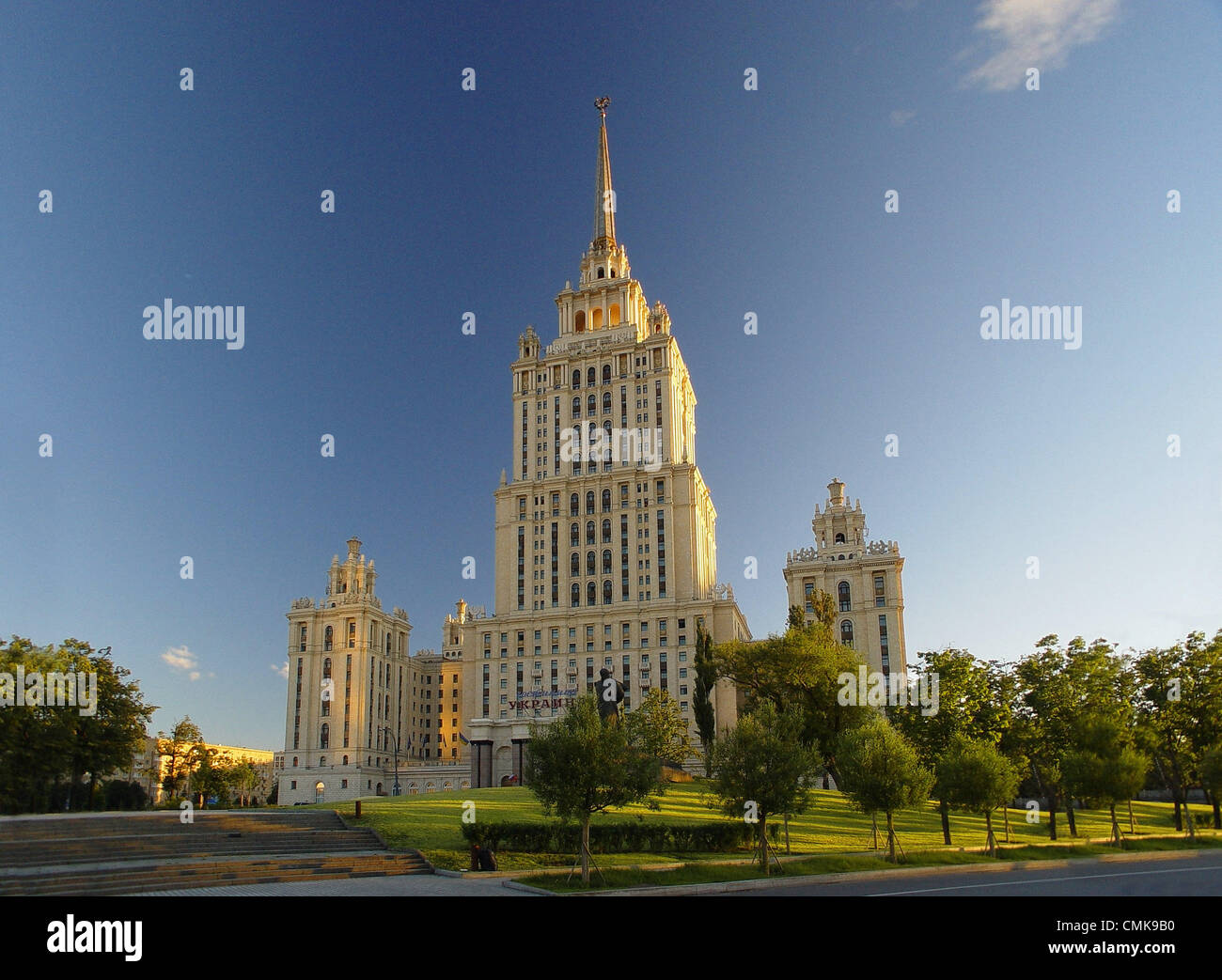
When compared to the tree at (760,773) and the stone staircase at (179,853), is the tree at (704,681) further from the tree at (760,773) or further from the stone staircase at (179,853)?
the stone staircase at (179,853)

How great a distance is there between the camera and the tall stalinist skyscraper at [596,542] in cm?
12238

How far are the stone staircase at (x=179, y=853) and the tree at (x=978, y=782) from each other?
2739 cm

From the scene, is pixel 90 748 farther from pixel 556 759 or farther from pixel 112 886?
pixel 556 759

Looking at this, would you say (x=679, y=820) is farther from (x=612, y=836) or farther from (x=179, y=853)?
(x=179, y=853)

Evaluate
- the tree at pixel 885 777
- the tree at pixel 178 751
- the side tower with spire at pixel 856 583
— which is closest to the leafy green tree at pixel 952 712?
the tree at pixel 885 777

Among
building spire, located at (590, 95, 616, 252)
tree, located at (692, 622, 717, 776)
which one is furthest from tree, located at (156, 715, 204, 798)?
building spire, located at (590, 95, 616, 252)

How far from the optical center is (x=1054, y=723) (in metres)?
60.6

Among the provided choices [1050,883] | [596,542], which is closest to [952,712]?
[1050,883]

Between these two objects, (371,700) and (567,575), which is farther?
(371,700)

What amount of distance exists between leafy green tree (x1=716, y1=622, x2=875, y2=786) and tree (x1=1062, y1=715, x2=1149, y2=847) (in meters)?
13.2

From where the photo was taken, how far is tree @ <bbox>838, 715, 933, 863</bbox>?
42.5 metres

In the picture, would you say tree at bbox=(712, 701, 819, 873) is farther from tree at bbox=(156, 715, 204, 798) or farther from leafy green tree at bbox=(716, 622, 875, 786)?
tree at bbox=(156, 715, 204, 798)
